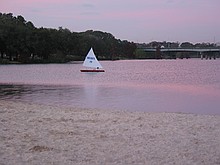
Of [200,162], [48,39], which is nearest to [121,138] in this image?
[200,162]

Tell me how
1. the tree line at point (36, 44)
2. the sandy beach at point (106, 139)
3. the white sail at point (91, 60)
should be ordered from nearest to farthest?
the sandy beach at point (106, 139), the white sail at point (91, 60), the tree line at point (36, 44)

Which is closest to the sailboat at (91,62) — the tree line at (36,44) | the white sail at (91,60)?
the white sail at (91,60)

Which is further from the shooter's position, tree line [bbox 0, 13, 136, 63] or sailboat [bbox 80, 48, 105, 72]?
tree line [bbox 0, 13, 136, 63]

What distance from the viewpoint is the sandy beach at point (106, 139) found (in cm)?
823

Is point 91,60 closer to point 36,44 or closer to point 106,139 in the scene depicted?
point 36,44

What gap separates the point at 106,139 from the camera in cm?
1049

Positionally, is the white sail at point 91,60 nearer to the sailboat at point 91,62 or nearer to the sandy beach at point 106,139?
the sailboat at point 91,62

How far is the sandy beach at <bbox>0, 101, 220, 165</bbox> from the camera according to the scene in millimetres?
8227

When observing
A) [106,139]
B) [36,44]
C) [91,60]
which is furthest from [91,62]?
[106,139]

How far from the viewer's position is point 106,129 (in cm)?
1209

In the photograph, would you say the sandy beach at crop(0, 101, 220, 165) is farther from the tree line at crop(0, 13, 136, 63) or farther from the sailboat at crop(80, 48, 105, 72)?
the tree line at crop(0, 13, 136, 63)

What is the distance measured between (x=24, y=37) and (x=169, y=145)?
3820 inches

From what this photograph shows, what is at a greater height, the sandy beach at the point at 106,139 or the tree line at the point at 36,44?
the tree line at the point at 36,44

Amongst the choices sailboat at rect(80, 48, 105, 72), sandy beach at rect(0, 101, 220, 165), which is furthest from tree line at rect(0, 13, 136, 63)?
sandy beach at rect(0, 101, 220, 165)
